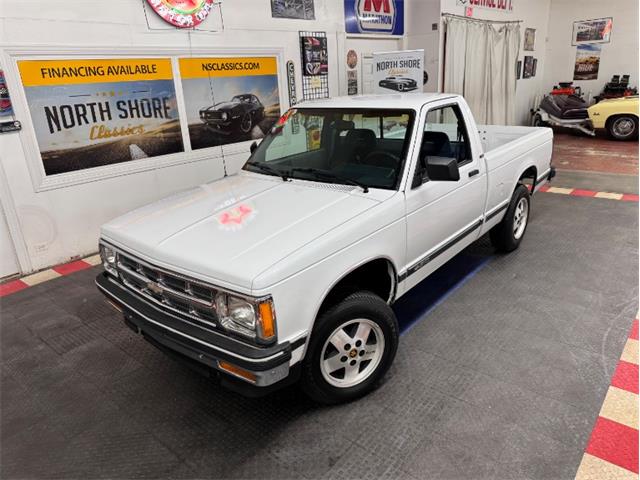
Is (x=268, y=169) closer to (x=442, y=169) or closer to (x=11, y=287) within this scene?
(x=442, y=169)

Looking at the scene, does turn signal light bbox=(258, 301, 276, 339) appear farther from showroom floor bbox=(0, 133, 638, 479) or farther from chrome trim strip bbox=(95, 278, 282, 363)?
showroom floor bbox=(0, 133, 638, 479)

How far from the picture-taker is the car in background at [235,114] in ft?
19.7

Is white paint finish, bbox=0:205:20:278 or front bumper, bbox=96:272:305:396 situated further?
white paint finish, bbox=0:205:20:278

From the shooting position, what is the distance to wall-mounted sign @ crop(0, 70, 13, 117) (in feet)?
14.1

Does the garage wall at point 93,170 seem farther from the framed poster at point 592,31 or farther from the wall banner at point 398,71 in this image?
the framed poster at point 592,31

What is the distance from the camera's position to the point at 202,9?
557 centimetres

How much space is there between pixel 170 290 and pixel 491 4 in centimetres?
1137

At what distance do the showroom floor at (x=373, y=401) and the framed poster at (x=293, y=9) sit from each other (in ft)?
15.2

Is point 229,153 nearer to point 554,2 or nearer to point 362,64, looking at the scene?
point 362,64

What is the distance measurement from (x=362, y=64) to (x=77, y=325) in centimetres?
653

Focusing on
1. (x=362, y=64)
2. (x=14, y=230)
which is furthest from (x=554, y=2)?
(x=14, y=230)

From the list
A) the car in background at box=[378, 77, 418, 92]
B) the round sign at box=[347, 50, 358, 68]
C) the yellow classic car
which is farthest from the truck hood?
the yellow classic car

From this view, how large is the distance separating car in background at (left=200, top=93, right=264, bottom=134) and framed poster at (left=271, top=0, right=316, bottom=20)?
4.16ft

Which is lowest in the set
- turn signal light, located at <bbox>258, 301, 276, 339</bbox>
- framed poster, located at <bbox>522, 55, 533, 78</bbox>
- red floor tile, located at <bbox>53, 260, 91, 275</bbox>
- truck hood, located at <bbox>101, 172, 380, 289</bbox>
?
red floor tile, located at <bbox>53, 260, 91, 275</bbox>
